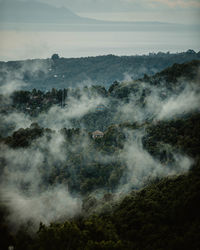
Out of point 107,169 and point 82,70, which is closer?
point 107,169

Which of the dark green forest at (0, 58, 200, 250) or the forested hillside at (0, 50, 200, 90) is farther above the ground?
the forested hillside at (0, 50, 200, 90)

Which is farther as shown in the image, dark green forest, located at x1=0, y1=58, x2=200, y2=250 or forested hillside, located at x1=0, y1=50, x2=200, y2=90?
forested hillside, located at x1=0, y1=50, x2=200, y2=90

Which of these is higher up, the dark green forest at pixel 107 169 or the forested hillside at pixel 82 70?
the forested hillside at pixel 82 70

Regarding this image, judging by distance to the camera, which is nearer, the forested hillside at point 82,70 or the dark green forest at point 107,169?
the dark green forest at point 107,169

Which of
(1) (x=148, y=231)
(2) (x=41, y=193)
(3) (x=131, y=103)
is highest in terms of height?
(3) (x=131, y=103)

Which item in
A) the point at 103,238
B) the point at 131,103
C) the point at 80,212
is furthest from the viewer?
the point at 131,103

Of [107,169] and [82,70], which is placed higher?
[82,70]

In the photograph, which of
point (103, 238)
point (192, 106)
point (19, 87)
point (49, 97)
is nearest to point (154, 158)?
point (192, 106)

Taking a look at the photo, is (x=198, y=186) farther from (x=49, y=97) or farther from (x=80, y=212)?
(x=49, y=97)
